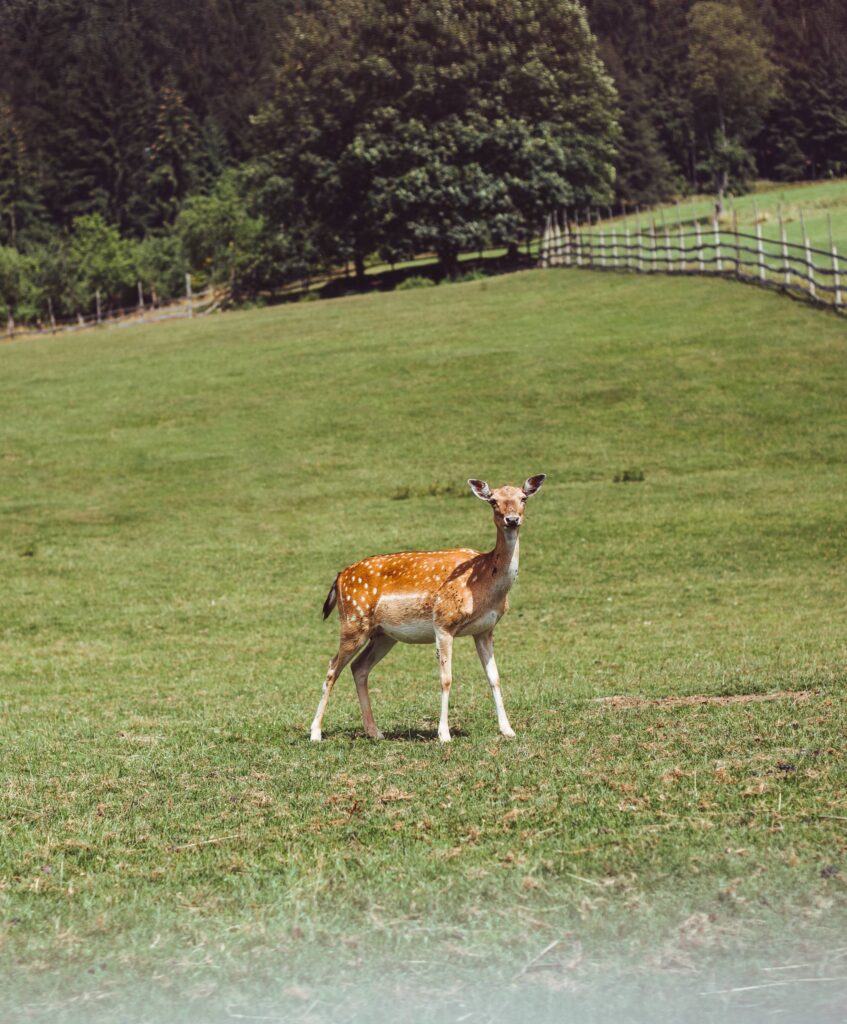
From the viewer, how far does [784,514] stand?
91.0 feet

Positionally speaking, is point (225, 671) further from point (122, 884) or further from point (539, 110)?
point (539, 110)

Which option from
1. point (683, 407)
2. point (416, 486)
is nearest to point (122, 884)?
point (416, 486)

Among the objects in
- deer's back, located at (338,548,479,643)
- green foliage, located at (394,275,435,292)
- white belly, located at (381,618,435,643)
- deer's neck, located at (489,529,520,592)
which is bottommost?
green foliage, located at (394,275,435,292)

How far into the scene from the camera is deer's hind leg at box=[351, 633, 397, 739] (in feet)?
39.2

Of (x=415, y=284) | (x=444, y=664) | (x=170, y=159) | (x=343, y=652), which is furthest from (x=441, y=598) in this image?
(x=170, y=159)

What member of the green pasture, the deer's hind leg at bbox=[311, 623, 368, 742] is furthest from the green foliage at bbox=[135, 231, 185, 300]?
the deer's hind leg at bbox=[311, 623, 368, 742]

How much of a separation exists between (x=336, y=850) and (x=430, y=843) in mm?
553

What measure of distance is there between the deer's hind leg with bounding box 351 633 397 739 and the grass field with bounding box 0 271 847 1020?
0.34 meters

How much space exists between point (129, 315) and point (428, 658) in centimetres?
8197

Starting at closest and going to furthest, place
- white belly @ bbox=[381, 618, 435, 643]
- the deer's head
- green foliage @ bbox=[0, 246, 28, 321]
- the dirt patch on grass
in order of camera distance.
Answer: the deer's head, white belly @ bbox=[381, 618, 435, 643], the dirt patch on grass, green foliage @ bbox=[0, 246, 28, 321]

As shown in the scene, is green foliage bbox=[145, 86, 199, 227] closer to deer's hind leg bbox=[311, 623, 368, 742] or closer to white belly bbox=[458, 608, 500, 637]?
deer's hind leg bbox=[311, 623, 368, 742]

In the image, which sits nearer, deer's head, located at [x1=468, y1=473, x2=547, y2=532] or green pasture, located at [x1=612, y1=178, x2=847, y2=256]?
deer's head, located at [x1=468, y1=473, x2=547, y2=532]

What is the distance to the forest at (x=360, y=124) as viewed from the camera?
77.0m

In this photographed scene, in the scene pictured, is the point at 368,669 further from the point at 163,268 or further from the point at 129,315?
the point at 163,268
